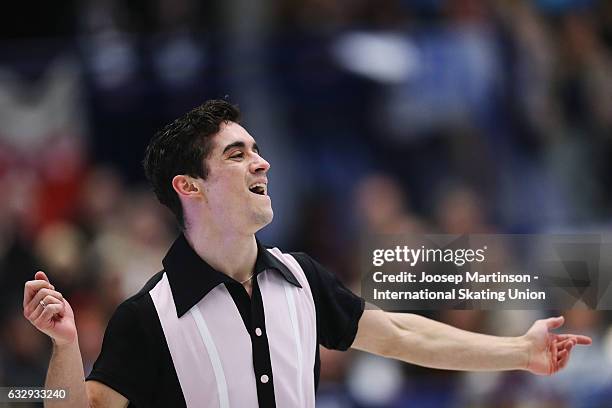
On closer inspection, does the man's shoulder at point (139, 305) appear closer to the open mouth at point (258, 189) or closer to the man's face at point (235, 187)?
the man's face at point (235, 187)

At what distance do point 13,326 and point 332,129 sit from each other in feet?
6.58

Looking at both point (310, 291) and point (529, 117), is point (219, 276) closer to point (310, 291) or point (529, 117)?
point (310, 291)

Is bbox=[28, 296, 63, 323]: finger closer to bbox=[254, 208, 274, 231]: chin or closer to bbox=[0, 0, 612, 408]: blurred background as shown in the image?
bbox=[254, 208, 274, 231]: chin

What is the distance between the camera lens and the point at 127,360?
9.95 feet

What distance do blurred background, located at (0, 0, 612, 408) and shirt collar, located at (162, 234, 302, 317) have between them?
3.48 ft

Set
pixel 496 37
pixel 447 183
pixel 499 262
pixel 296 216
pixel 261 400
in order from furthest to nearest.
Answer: pixel 496 37, pixel 447 183, pixel 296 216, pixel 499 262, pixel 261 400

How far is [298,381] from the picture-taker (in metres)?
3.18

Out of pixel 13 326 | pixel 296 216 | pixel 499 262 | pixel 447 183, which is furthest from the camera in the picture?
pixel 447 183

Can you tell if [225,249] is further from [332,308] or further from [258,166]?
[332,308]

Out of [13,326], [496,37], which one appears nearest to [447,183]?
[496,37]

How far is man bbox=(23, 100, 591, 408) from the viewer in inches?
119

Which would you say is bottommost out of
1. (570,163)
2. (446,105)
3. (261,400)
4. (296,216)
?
(261,400)

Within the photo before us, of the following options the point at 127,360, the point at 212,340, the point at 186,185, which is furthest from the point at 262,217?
the point at 127,360

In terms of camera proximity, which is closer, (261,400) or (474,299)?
(261,400)
